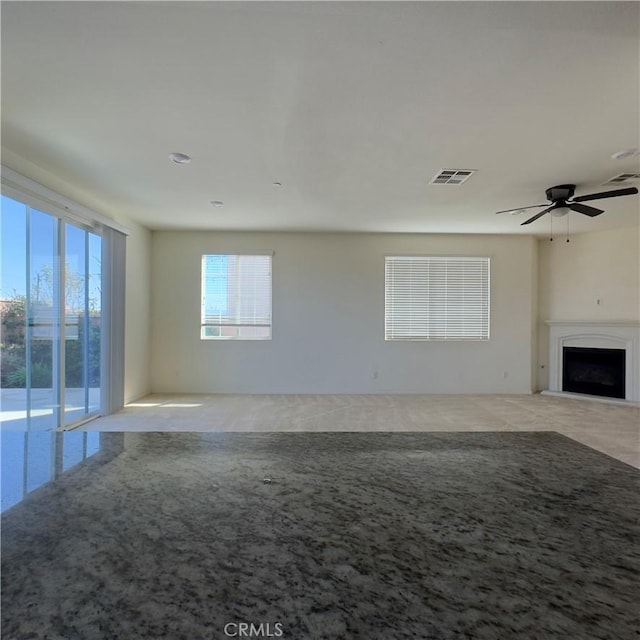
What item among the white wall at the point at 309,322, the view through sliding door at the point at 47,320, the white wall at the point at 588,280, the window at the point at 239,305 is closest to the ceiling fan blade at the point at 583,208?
the white wall at the point at 309,322

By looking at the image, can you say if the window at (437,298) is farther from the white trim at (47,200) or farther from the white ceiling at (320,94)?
the white trim at (47,200)

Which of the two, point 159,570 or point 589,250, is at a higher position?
point 589,250

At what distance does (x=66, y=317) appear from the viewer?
4.16 m

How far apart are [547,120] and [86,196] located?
15.4ft

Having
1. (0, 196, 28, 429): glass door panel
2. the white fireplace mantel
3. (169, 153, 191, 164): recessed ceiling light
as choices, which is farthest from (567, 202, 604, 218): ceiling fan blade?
(0, 196, 28, 429): glass door panel

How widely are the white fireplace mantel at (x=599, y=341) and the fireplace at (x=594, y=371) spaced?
0.23 ft

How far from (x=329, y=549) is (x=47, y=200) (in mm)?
4420

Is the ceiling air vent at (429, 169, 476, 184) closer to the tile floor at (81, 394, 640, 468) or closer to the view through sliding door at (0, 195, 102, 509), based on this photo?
the tile floor at (81, 394, 640, 468)

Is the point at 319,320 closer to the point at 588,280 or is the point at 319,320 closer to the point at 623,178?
the point at 623,178

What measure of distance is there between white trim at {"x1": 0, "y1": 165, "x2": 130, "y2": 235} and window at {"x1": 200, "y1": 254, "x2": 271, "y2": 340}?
5.99 feet

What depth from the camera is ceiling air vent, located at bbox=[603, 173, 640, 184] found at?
3.68 metres

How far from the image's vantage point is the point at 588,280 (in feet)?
20.5

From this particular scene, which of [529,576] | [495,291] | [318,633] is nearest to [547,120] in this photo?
[529,576]

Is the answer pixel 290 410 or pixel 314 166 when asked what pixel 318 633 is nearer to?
pixel 314 166
